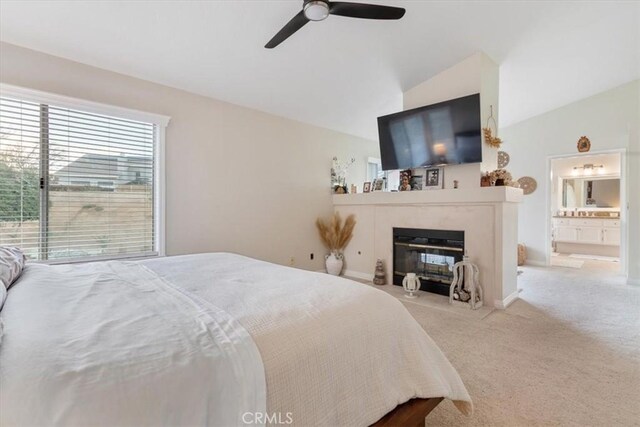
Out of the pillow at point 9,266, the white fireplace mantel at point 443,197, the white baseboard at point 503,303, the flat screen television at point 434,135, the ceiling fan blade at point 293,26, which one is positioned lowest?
the white baseboard at point 503,303

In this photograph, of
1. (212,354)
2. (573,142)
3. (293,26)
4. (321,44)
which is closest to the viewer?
(212,354)

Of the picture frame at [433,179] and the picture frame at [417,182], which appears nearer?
the picture frame at [433,179]

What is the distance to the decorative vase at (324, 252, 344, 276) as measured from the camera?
15.5ft

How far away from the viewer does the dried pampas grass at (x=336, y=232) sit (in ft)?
15.6

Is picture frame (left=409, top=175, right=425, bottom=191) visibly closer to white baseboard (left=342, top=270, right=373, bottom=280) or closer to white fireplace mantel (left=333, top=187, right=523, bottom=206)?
white fireplace mantel (left=333, top=187, right=523, bottom=206)

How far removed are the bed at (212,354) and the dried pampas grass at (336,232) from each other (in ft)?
10.6

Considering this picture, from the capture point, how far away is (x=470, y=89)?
11.7ft

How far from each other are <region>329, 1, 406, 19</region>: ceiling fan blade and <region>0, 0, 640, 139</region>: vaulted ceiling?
0.69m

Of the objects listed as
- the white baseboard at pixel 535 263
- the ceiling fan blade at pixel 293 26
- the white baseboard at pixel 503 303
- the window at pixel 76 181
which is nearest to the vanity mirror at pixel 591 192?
the white baseboard at pixel 535 263

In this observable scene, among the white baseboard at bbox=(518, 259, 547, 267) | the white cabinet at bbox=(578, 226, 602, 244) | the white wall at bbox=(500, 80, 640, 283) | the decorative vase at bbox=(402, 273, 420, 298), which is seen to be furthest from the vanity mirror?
the decorative vase at bbox=(402, 273, 420, 298)

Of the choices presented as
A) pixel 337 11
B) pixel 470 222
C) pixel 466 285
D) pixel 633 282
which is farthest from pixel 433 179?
pixel 633 282

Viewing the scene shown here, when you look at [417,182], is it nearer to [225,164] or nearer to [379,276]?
[379,276]

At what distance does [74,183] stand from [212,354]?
114 inches

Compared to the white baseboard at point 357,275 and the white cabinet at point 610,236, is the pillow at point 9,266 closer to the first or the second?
the white baseboard at point 357,275
